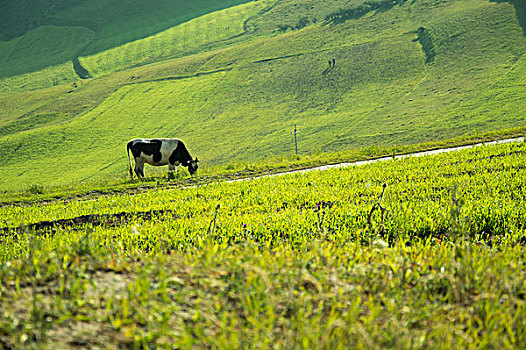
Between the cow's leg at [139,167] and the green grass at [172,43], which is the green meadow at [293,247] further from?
the green grass at [172,43]

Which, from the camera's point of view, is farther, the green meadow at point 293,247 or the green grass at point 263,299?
the green meadow at point 293,247

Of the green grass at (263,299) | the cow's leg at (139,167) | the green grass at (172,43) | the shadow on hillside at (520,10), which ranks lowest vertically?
the cow's leg at (139,167)

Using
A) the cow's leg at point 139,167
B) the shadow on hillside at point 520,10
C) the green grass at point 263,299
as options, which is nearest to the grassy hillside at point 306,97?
the shadow on hillside at point 520,10

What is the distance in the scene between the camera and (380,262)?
15.0 ft

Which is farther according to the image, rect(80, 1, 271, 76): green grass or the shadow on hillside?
rect(80, 1, 271, 76): green grass

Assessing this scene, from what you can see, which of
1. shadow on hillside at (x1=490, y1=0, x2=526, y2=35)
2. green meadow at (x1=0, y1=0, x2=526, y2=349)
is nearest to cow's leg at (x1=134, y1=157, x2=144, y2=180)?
green meadow at (x1=0, y1=0, x2=526, y2=349)

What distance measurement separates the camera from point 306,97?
277 ft

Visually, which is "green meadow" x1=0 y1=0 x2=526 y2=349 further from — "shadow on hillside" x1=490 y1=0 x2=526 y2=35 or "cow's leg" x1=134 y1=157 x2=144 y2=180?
"shadow on hillside" x1=490 y1=0 x2=526 y2=35

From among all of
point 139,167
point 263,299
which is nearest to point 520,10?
point 139,167

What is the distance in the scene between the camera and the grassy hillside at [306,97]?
200 feet

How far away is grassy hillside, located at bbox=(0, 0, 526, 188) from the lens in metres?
61.0

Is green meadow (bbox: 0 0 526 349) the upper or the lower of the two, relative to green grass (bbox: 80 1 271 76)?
lower

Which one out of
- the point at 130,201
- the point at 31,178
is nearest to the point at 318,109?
the point at 31,178

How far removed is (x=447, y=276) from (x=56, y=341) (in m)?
3.27
